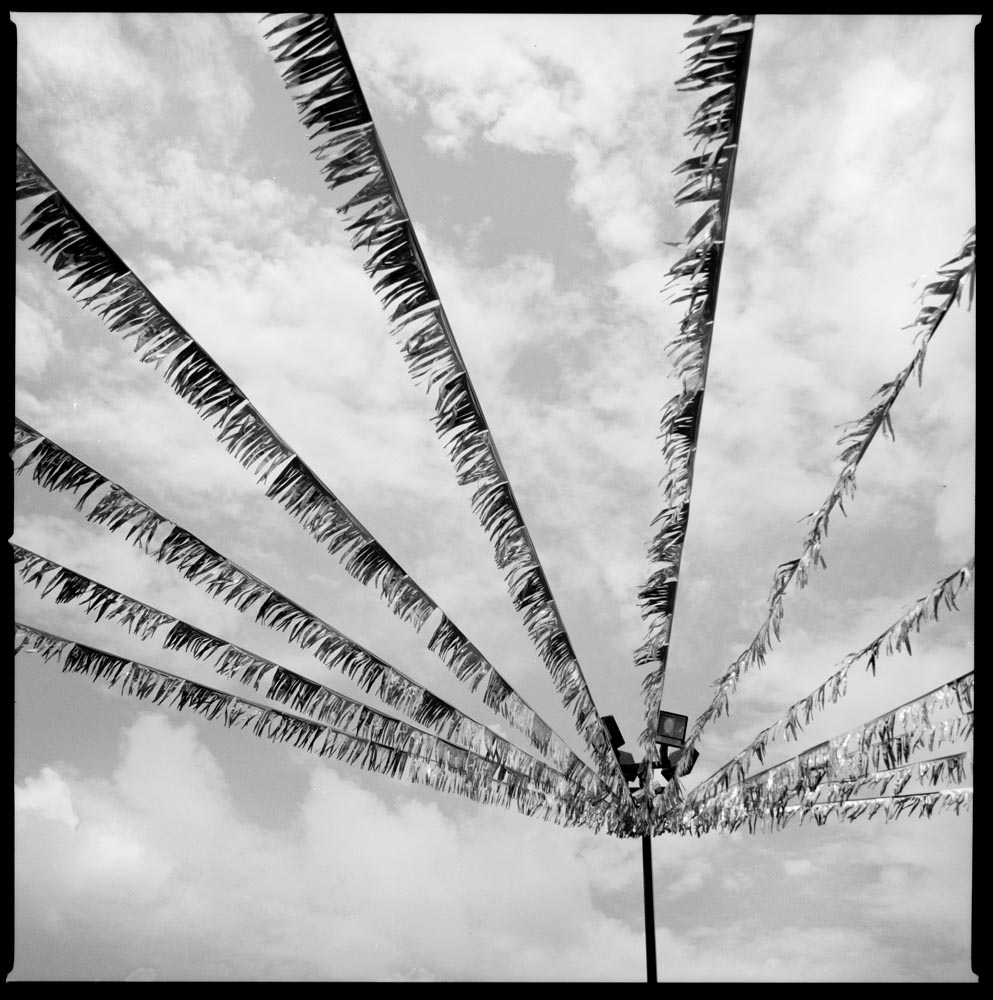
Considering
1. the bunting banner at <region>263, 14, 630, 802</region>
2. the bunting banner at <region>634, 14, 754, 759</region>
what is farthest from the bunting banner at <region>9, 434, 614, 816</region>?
the bunting banner at <region>634, 14, 754, 759</region>

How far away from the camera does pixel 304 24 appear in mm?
2740

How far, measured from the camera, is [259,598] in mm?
5922

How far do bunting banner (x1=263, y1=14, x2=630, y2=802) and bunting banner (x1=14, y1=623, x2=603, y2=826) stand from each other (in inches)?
76.9

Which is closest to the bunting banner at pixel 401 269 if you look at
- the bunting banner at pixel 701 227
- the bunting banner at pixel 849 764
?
the bunting banner at pixel 701 227

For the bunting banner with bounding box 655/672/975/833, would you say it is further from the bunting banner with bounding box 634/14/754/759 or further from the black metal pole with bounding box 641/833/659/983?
the bunting banner with bounding box 634/14/754/759

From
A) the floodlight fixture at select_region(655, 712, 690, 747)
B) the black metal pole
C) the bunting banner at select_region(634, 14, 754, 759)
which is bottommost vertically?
the black metal pole

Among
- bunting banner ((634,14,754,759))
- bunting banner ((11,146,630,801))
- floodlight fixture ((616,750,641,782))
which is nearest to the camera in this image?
bunting banner ((634,14,754,759))

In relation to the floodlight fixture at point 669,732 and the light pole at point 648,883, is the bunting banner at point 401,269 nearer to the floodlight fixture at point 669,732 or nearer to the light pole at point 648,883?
the floodlight fixture at point 669,732

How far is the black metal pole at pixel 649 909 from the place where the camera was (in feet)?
29.1

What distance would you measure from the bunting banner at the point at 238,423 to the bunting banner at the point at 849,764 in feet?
5.96

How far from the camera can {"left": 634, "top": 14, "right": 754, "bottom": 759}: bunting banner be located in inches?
106
